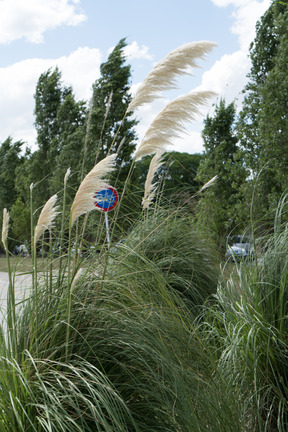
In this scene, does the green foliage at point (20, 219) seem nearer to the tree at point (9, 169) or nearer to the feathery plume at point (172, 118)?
the tree at point (9, 169)

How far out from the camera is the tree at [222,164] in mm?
10958

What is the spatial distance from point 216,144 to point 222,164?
1.21 metres

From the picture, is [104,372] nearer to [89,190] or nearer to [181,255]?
[89,190]

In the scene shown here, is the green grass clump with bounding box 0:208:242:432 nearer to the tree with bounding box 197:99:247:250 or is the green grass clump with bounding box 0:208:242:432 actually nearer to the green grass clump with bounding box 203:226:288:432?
the green grass clump with bounding box 203:226:288:432

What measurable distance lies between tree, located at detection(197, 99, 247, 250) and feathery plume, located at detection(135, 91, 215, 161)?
24.7 ft

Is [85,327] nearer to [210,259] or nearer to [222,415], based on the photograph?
[222,415]

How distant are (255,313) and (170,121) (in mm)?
1274

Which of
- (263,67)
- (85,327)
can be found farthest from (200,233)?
(263,67)

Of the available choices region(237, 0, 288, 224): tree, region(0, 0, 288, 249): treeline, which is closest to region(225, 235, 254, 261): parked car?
region(0, 0, 288, 249): treeline

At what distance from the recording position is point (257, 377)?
2.91 meters

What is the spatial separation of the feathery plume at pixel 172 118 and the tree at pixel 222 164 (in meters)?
7.54

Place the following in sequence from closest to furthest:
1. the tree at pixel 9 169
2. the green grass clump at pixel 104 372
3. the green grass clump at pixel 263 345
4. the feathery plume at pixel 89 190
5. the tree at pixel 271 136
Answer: the green grass clump at pixel 104 372
the feathery plume at pixel 89 190
the green grass clump at pixel 263 345
the tree at pixel 271 136
the tree at pixel 9 169

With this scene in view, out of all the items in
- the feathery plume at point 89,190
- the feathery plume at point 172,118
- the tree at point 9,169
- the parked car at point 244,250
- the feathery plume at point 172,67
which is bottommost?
the parked car at point 244,250

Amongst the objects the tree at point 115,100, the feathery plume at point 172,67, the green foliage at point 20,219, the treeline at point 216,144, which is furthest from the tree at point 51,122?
the feathery plume at point 172,67
